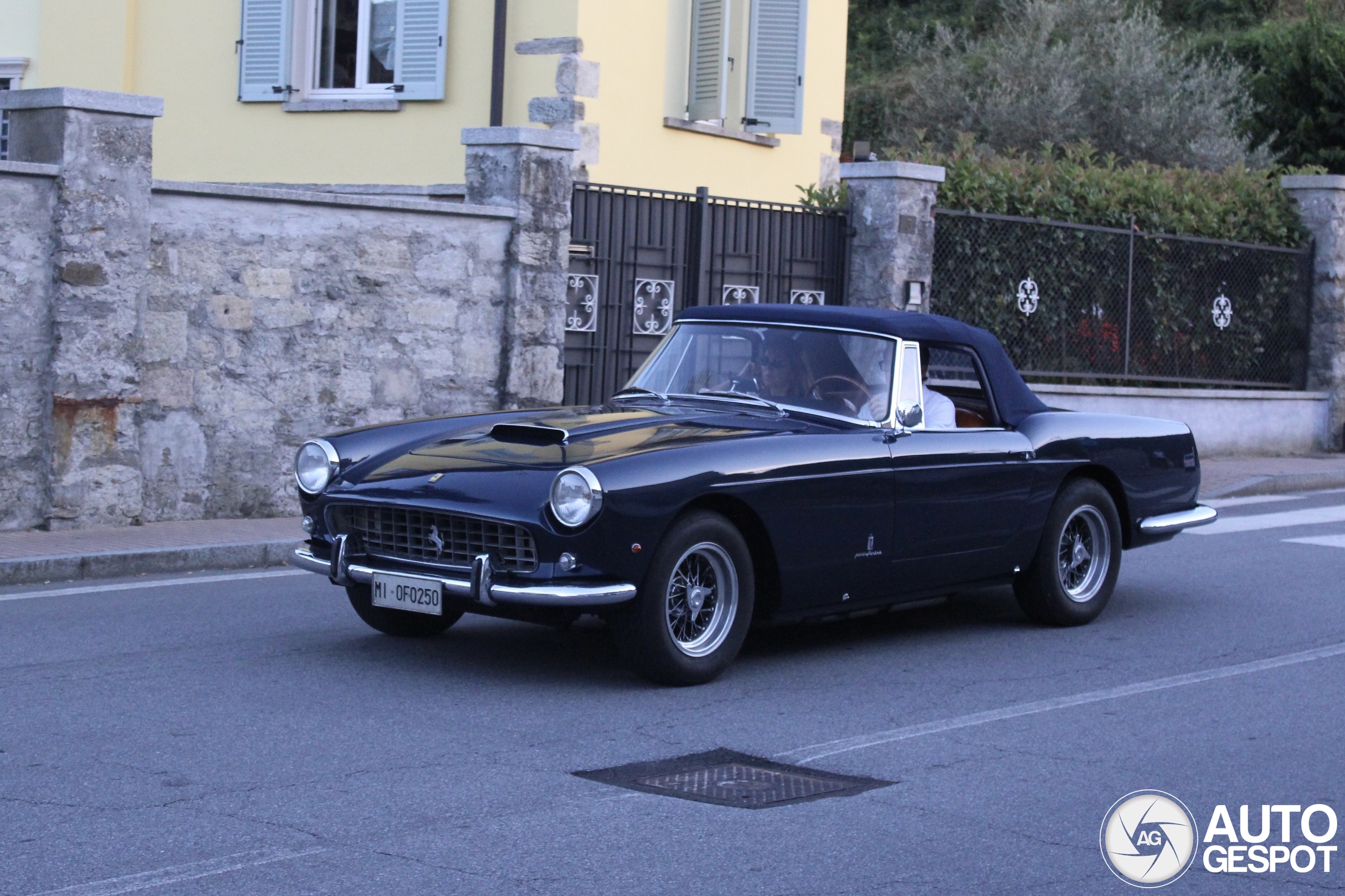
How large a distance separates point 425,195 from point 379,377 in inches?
136

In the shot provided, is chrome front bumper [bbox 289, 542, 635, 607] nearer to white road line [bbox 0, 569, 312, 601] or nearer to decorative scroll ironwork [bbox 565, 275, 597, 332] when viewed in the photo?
white road line [bbox 0, 569, 312, 601]

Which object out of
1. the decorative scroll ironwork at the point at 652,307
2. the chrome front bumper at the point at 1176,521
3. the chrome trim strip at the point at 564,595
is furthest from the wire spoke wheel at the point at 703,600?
the decorative scroll ironwork at the point at 652,307

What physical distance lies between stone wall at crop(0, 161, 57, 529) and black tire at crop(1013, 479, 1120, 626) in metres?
5.84

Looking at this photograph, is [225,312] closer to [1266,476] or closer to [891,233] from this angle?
[891,233]

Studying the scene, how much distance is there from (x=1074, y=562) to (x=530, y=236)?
17.3 ft

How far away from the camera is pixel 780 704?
6.24 metres

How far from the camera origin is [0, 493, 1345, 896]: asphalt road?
14.1ft

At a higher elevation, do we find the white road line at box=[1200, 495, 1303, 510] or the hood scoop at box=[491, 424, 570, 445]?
the hood scoop at box=[491, 424, 570, 445]

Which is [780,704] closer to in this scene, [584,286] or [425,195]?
[584,286]

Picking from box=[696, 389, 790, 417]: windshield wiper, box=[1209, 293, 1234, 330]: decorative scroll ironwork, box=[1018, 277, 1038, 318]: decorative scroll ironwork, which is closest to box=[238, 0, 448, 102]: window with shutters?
box=[1018, 277, 1038, 318]: decorative scroll ironwork

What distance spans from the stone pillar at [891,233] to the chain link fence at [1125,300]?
488 millimetres

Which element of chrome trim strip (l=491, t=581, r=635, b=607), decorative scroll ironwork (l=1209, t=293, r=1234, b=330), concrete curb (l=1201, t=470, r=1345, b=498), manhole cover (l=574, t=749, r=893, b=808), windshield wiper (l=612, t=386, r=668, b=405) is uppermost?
decorative scroll ironwork (l=1209, t=293, r=1234, b=330)

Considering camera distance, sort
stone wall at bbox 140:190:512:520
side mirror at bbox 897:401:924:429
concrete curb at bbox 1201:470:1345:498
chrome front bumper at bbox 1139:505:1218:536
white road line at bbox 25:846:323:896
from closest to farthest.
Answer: white road line at bbox 25:846:323:896, side mirror at bbox 897:401:924:429, chrome front bumper at bbox 1139:505:1218:536, stone wall at bbox 140:190:512:520, concrete curb at bbox 1201:470:1345:498

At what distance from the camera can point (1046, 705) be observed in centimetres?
641
